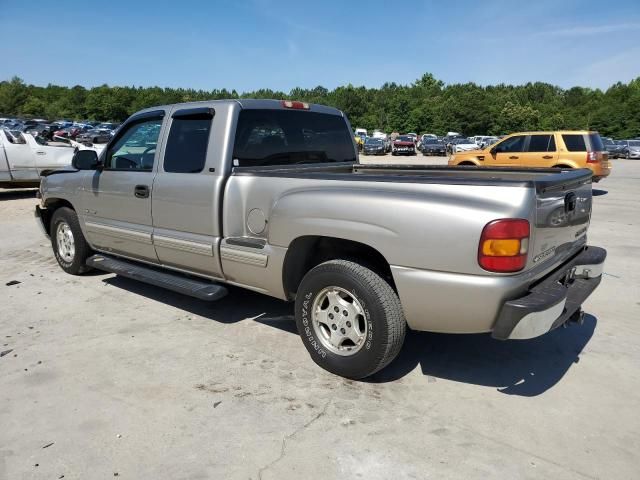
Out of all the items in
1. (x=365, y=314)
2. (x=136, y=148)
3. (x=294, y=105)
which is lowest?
(x=365, y=314)

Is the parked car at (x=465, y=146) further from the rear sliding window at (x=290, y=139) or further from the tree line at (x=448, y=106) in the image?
the tree line at (x=448, y=106)

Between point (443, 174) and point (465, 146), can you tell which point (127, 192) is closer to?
point (443, 174)

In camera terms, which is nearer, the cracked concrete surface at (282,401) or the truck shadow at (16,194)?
the cracked concrete surface at (282,401)

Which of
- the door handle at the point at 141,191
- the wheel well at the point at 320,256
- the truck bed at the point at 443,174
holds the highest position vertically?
the truck bed at the point at 443,174

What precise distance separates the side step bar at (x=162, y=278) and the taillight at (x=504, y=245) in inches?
84.2

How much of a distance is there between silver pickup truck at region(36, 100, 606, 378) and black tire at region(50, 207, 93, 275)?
0.66 feet

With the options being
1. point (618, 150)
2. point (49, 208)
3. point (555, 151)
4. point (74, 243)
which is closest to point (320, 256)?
point (74, 243)

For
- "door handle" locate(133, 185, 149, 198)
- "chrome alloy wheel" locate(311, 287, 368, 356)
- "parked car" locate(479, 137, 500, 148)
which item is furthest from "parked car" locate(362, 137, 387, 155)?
"chrome alloy wheel" locate(311, 287, 368, 356)

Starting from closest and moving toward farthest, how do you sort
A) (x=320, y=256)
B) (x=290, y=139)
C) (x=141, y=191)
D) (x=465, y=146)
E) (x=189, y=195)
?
(x=320, y=256) → (x=189, y=195) → (x=290, y=139) → (x=141, y=191) → (x=465, y=146)

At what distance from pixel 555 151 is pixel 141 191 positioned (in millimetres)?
12348

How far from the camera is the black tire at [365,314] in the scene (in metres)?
3.08

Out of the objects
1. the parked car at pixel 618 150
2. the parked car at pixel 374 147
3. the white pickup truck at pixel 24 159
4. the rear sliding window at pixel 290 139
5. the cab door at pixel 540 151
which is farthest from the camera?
the parked car at pixel 374 147

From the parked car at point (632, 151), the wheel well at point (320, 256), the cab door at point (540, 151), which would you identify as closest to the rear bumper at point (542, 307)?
the wheel well at point (320, 256)

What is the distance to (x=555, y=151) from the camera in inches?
538
